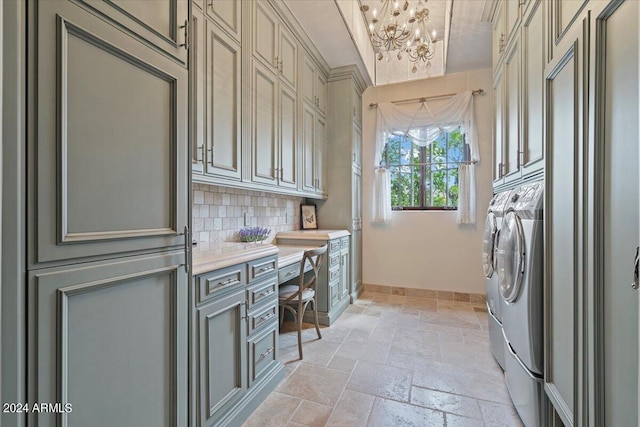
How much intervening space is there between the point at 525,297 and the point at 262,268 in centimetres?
143

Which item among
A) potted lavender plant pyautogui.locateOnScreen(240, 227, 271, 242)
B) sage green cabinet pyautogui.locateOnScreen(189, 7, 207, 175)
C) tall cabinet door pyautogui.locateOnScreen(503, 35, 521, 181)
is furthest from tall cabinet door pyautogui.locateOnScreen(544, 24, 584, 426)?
potted lavender plant pyautogui.locateOnScreen(240, 227, 271, 242)

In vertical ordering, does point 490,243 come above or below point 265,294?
above

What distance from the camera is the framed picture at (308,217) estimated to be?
12.0 feet

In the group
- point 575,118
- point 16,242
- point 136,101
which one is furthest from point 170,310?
point 575,118

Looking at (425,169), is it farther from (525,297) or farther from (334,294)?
(525,297)

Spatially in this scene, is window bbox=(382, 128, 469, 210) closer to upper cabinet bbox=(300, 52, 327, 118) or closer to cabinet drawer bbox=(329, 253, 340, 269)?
upper cabinet bbox=(300, 52, 327, 118)

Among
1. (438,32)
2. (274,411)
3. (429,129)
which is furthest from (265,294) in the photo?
(438,32)

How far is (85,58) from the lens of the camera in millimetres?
823

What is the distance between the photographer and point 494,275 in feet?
6.84

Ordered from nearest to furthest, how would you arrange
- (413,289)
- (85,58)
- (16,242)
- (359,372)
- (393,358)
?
(16,242) → (85,58) → (359,372) → (393,358) → (413,289)

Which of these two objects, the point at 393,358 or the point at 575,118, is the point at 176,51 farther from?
the point at 393,358

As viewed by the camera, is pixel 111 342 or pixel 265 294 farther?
pixel 265 294

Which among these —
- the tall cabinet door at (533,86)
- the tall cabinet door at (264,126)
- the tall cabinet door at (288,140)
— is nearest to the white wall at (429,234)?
the tall cabinet door at (288,140)

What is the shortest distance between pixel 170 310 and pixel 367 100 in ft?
12.9
